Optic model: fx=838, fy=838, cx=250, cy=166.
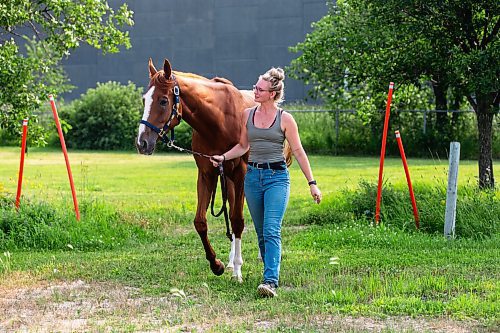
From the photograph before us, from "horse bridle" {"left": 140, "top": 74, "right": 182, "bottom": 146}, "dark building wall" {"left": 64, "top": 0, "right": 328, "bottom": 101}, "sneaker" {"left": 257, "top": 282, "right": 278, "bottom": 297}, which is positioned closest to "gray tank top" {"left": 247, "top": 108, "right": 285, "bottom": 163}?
"horse bridle" {"left": 140, "top": 74, "right": 182, "bottom": 146}

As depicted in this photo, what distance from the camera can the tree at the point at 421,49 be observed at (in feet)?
40.9

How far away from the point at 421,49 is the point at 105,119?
24.0m

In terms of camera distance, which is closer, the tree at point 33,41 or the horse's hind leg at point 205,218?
the horse's hind leg at point 205,218

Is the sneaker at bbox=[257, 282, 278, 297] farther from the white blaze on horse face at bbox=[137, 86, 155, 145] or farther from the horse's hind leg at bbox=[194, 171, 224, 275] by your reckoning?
the white blaze on horse face at bbox=[137, 86, 155, 145]

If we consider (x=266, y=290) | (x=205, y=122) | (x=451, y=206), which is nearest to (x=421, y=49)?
(x=451, y=206)

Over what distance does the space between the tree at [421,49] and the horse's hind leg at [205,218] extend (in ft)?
16.6

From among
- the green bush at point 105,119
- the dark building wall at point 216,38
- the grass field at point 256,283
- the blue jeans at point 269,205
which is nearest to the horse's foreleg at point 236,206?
the grass field at point 256,283

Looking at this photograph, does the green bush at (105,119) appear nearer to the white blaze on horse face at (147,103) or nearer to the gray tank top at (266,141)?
the white blaze on horse face at (147,103)

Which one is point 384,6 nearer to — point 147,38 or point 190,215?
point 190,215

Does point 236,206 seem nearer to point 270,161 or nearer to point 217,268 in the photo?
point 217,268

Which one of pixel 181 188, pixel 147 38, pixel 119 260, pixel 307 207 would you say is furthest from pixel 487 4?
pixel 147 38

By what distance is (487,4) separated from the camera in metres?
12.5

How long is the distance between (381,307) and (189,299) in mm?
1755

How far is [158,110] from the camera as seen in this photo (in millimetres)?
8164
